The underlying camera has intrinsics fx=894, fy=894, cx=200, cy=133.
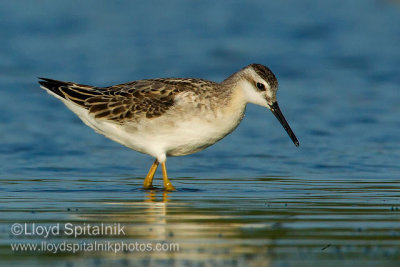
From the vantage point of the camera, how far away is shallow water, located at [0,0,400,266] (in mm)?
9375

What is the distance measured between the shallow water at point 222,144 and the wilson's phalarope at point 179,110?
0.74 m

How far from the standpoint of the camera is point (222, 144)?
17812mm

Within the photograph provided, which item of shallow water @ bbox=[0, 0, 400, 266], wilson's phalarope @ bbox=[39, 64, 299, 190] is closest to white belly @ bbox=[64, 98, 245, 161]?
wilson's phalarope @ bbox=[39, 64, 299, 190]

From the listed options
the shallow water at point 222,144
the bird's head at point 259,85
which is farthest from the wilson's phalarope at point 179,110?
the shallow water at point 222,144

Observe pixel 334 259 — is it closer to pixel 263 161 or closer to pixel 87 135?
pixel 263 161

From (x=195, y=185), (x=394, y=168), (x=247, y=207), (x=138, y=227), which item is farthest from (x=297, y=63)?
(x=138, y=227)

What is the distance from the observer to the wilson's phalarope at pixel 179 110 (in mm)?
12906

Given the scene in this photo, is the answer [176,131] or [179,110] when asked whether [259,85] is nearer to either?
[179,110]

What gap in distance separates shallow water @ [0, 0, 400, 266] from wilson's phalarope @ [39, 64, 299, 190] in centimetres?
74

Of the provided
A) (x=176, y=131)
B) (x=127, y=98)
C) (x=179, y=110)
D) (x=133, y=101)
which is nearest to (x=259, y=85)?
(x=179, y=110)

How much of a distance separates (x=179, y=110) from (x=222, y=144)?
4.97m

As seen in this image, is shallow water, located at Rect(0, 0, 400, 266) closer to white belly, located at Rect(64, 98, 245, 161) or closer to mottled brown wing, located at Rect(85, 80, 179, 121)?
white belly, located at Rect(64, 98, 245, 161)

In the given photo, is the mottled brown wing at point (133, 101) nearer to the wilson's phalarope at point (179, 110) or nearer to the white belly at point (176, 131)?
the wilson's phalarope at point (179, 110)

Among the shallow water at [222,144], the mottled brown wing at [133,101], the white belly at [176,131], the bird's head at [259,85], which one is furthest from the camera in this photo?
the mottled brown wing at [133,101]
